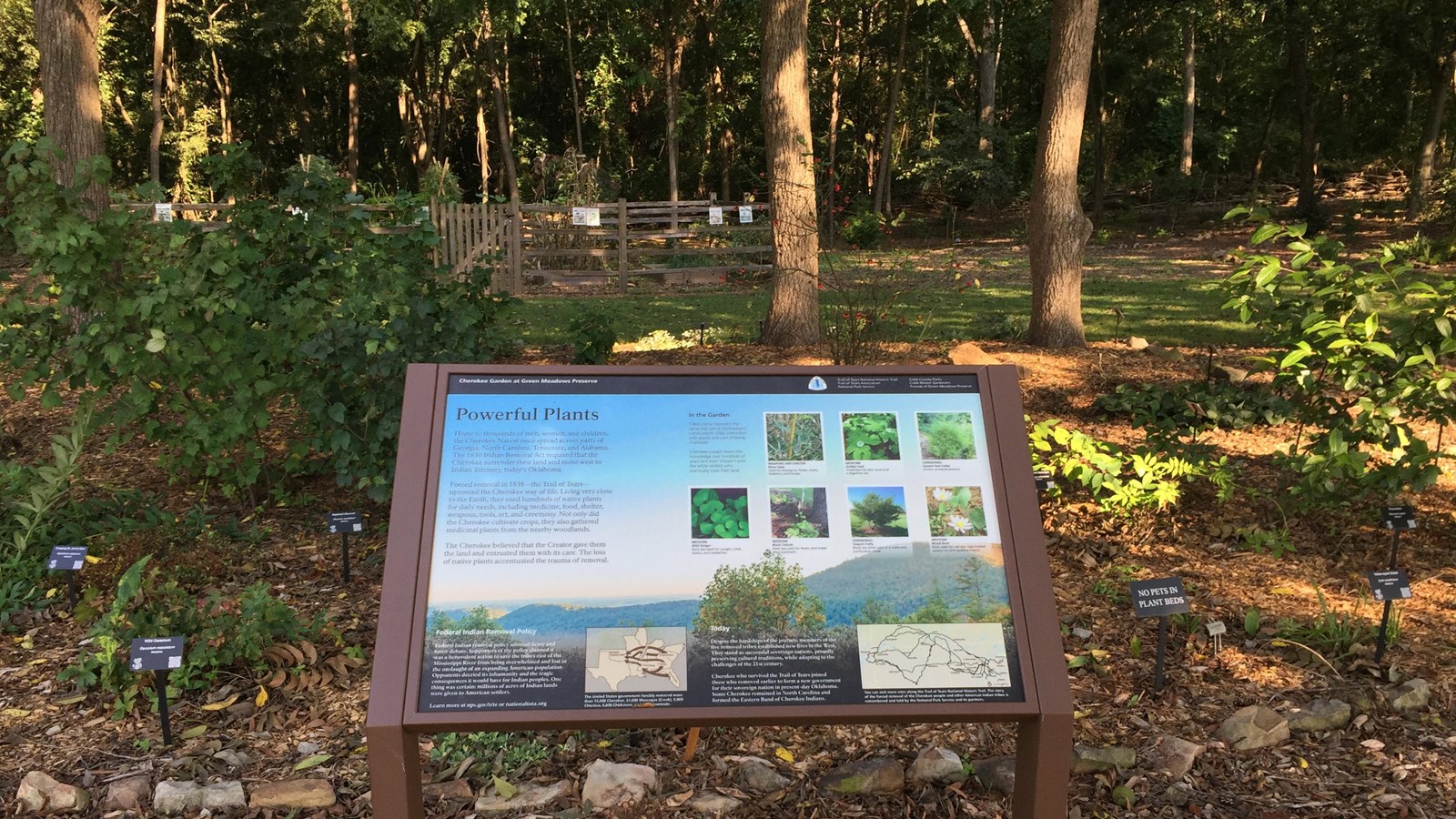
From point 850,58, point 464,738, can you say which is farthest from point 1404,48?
point 464,738

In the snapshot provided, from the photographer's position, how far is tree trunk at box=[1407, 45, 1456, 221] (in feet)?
66.5

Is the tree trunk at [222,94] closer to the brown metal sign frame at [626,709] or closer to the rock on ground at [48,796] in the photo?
the rock on ground at [48,796]

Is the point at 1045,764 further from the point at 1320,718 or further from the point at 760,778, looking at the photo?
the point at 1320,718

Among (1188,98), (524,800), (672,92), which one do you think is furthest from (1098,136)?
(524,800)

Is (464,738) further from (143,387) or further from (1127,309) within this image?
(1127,309)

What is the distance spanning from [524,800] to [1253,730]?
2.31m

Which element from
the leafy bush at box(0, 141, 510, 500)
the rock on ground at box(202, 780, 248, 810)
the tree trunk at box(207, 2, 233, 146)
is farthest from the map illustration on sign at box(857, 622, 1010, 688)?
the tree trunk at box(207, 2, 233, 146)

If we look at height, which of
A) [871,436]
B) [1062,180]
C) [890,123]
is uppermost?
[890,123]

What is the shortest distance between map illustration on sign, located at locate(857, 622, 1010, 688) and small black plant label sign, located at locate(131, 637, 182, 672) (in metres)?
2.13

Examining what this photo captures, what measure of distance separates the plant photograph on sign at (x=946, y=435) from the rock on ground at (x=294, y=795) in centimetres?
200

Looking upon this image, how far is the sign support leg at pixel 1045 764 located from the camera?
231 cm

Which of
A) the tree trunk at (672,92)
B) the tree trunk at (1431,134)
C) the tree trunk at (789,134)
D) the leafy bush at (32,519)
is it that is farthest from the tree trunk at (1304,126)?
the leafy bush at (32,519)

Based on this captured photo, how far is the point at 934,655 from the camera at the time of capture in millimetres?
2398

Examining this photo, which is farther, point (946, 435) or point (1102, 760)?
point (1102, 760)
